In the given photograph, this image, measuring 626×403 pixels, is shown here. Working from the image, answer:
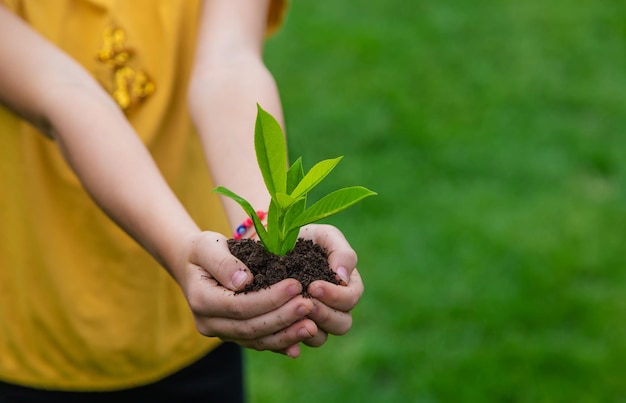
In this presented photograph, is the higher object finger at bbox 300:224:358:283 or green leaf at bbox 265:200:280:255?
green leaf at bbox 265:200:280:255

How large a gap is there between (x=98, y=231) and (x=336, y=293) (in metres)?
0.58

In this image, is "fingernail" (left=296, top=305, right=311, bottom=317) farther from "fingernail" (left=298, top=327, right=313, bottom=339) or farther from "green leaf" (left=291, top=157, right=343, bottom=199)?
"green leaf" (left=291, top=157, right=343, bottom=199)

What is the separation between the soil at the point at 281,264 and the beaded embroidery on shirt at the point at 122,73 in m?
0.41

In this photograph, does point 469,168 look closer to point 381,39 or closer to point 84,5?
point 381,39

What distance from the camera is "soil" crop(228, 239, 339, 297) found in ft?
3.90

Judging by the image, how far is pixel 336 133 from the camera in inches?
145

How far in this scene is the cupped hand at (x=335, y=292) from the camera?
3.86ft

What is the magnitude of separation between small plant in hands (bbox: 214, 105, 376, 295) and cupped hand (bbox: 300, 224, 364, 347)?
16 mm

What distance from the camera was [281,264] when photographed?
1.21m

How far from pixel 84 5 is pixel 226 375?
2.46 ft

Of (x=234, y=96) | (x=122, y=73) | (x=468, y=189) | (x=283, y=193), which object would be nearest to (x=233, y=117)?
(x=234, y=96)

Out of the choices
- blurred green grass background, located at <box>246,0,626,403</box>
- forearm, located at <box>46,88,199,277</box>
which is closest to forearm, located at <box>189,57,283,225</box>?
forearm, located at <box>46,88,199,277</box>

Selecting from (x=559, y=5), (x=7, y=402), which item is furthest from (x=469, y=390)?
(x=559, y=5)

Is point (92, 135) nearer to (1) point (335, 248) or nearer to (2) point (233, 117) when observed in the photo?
(2) point (233, 117)
